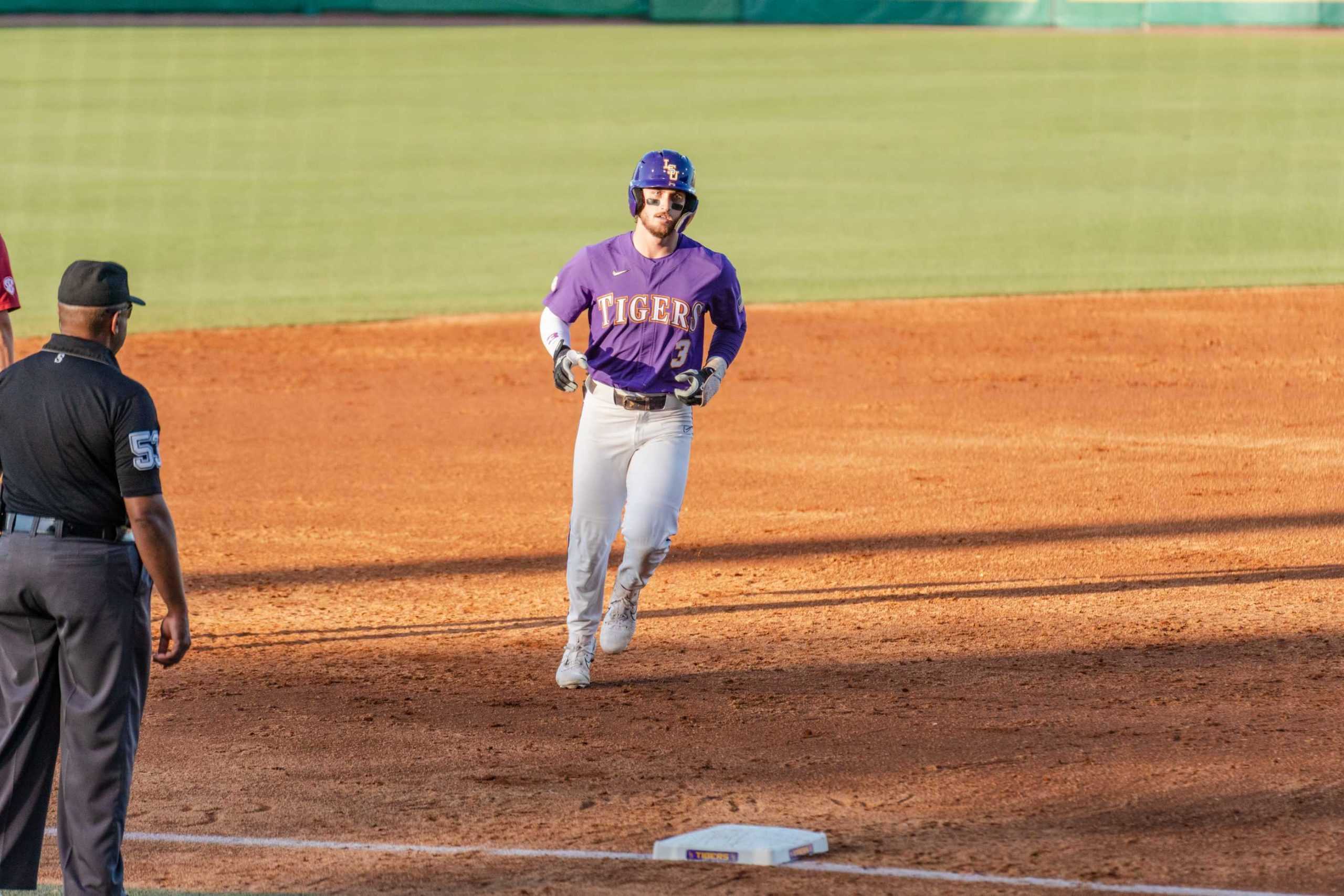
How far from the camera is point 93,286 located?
15.8 feet

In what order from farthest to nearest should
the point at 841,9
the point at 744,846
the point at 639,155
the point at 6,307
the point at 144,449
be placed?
the point at 841,9, the point at 639,155, the point at 6,307, the point at 744,846, the point at 144,449


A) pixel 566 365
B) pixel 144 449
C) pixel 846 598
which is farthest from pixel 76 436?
pixel 846 598

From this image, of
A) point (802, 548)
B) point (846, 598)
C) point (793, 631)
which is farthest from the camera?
point (802, 548)

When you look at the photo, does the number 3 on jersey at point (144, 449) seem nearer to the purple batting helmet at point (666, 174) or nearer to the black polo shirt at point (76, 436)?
the black polo shirt at point (76, 436)

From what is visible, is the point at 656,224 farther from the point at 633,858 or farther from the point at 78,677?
the point at 78,677

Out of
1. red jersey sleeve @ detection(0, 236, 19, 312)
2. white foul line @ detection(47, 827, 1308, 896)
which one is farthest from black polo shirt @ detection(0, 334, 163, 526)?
red jersey sleeve @ detection(0, 236, 19, 312)

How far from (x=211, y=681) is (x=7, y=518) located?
3059mm

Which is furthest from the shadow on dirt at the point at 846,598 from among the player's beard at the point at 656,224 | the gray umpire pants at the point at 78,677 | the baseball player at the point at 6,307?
the gray umpire pants at the point at 78,677

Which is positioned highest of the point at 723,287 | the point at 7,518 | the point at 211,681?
the point at 723,287

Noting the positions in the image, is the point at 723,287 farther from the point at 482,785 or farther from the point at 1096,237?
the point at 1096,237

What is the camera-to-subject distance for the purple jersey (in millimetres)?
7477

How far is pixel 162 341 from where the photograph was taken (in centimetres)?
1773

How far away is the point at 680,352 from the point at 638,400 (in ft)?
0.88

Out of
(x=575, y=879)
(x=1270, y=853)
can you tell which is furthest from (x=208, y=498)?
(x=1270, y=853)
